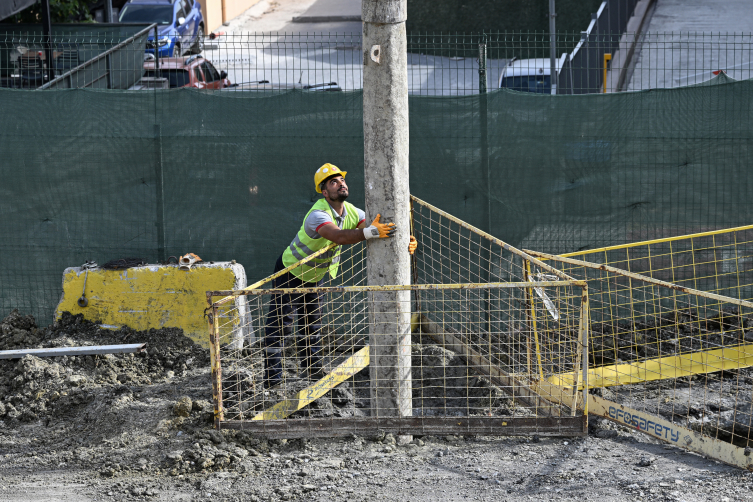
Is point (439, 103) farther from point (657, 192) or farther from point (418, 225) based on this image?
point (657, 192)

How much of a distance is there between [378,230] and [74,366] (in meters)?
3.40

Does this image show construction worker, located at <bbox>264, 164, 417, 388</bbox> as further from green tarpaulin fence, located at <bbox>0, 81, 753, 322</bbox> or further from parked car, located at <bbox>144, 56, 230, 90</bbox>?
parked car, located at <bbox>144, 56, 230, 90</bbox>

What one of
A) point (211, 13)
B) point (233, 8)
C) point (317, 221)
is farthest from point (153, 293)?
point (233, 8)

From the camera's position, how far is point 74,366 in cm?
762

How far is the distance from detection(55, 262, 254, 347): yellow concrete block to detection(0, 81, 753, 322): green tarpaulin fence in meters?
0.55

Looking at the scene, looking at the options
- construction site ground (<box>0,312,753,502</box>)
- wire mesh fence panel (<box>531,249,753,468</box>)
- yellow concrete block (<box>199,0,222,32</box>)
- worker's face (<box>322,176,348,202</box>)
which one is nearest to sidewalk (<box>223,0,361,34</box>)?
yellow concrete block (<box>199,0,222,32</box>)

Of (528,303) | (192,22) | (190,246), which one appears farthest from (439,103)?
(192,22)

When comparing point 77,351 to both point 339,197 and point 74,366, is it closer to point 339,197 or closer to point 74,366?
point 74,366

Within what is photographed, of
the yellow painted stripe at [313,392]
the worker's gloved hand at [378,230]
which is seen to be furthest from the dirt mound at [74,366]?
the worker's gloved hand at [378,230]

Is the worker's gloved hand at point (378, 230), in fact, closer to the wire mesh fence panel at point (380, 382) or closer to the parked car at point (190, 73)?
the wire mesh fence panel at point (380, 382)

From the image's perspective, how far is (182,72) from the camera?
16.0 metres

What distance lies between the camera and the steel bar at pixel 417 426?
5.95 meters

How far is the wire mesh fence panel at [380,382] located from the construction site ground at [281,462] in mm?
183

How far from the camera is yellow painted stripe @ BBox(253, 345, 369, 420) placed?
250 inches
